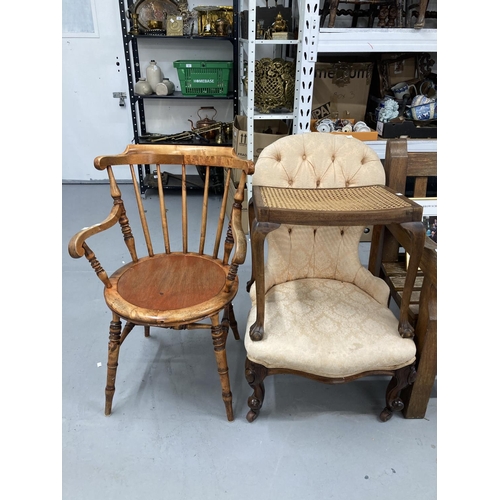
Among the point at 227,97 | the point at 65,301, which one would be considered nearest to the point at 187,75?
the point at 227,97

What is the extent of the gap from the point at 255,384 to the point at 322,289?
44 cm

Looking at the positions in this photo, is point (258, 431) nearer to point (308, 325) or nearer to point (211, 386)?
point (211, 386)

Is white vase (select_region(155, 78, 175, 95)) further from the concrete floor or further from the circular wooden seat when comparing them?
the concrete floor

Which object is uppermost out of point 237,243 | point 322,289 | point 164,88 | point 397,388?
point 164,88

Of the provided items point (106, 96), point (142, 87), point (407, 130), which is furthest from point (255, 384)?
point (106, 96)

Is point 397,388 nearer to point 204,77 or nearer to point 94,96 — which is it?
point 204,77

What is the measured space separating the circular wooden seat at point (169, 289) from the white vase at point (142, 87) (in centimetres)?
201

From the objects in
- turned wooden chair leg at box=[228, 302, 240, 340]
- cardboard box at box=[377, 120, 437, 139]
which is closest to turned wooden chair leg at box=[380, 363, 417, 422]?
turned wooden chair leg at box=[228, 302, 240, 340]

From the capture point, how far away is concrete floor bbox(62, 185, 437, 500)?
47.4 inches

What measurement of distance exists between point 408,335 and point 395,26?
1.82 meters

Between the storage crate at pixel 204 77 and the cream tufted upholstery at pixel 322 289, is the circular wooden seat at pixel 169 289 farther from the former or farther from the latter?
the storage crate at pixel 204 77

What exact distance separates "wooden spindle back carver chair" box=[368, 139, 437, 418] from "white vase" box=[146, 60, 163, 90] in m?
2.19

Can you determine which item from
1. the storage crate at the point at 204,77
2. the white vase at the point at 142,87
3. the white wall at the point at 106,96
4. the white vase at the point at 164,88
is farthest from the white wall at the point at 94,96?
the storage crate at the point at 204,77

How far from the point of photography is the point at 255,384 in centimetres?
131
